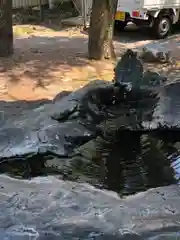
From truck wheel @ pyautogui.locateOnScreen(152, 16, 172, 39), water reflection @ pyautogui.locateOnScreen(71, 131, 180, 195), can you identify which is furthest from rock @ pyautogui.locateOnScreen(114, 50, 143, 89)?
truck wheel @ pyautogui.locateOnScreen(152, 16, 172, 39)

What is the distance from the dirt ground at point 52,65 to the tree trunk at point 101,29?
29 cm

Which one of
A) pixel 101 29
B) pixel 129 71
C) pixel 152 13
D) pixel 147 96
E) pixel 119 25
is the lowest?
pixel 119 25

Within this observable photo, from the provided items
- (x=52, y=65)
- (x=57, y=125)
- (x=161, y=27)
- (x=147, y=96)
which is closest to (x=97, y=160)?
(x=57, y=125)

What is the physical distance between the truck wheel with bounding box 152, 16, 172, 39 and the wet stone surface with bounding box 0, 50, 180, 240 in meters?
7.86

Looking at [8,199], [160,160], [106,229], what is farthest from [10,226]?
[160,160]

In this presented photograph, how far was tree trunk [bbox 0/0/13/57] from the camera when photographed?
33.3 feet

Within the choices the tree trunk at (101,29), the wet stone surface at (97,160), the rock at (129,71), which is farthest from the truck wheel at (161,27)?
the rock at (129,71)

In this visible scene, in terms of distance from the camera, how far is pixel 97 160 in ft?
16.1

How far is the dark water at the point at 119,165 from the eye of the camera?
442 centimetres

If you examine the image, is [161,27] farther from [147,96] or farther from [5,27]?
[147,96]

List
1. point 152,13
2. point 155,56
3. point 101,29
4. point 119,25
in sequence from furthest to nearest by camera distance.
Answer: point 119,25
point 152,13
point 155,56
point 101,29

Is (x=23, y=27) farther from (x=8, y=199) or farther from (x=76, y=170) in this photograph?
(x=8, y=199)

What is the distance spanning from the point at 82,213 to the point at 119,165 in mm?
1603

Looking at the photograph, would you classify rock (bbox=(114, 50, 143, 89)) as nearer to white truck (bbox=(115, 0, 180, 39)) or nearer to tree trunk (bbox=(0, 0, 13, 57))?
tree trunk (bbox=(0, 0, 13, 57))
